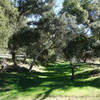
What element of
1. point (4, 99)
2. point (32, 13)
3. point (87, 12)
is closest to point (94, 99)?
point (4, 99)

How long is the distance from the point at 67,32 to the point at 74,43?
1.38 meters

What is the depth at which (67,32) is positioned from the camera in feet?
45.3

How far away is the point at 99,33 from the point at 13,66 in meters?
12.1

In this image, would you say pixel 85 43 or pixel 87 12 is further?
pixel 85 43

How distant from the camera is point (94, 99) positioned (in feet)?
26.4

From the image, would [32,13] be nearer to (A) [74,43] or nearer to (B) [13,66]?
(A) [74,43]

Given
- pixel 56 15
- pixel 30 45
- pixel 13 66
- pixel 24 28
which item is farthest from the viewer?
pixel 13 66

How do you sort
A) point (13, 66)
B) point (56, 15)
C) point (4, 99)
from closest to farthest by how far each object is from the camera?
point (4, 99)
point (56, 15)
point (13, 66)

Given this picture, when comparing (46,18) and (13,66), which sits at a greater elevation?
(46,18)

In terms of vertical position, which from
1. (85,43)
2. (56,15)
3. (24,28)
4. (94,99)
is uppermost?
(56,15)

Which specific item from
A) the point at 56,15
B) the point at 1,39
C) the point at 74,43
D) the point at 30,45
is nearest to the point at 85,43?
the point at 74,43

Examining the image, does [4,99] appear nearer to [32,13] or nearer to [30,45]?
[30,45]

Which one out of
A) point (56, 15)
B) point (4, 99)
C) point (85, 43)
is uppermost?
point (56, 15)

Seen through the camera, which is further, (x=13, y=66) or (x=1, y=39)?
(x=13, y=66)
